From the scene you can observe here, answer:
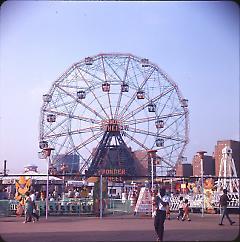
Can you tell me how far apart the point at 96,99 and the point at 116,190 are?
24.2ft

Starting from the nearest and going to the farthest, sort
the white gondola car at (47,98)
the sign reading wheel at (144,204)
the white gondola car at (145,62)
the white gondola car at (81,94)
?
the sign reading wheel at (144,204) → the white gondola car at (47,98) → the white gondola car at (145,62) → the white gondola car at (81,94)

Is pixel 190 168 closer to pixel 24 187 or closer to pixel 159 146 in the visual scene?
pixel 159 146

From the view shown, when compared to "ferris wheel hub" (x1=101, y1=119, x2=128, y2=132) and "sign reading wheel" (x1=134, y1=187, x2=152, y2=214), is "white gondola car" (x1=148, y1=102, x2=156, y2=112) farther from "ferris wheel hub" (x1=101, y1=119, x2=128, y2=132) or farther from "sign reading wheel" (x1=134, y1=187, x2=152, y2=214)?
"sign reading wheel" (x1=134, y1=187, x2=152, y2=214)

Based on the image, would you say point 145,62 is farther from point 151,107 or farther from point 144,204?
point 144,204

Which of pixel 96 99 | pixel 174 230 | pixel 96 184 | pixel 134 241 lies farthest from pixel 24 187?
pixel 96 99

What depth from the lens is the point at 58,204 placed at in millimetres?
18438

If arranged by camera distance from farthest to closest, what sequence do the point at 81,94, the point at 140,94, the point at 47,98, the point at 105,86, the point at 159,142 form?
1. the point at 159,142
2. the point at 140,94
3. the point at 81,94
4. the point at 47,98
5. the point at 105,86

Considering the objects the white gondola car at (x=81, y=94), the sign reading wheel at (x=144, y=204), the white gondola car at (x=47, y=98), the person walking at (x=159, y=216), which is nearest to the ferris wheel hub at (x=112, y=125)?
the white gondola car at (x=81, y=94)

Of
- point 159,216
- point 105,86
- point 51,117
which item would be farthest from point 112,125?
point 159,216

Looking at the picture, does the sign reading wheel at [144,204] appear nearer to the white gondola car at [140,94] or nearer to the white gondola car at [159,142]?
the white gondola car at [140,94]

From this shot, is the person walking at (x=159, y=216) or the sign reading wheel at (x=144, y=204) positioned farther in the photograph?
the sign reading wheel at (x=144, y=204)

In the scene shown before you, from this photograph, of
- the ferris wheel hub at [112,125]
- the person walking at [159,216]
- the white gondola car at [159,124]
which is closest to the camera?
the person walking at [159,216]

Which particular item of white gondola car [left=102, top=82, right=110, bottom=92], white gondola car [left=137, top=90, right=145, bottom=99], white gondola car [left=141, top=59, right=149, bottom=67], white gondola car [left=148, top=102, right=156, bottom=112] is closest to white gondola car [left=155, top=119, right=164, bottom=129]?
white gondola car [left=148, top=102, right=156, bottom=112]

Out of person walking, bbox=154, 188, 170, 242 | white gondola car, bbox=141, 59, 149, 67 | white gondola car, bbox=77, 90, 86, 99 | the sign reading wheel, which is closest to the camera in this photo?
person walking, bbox=154, 188, 170, 242
